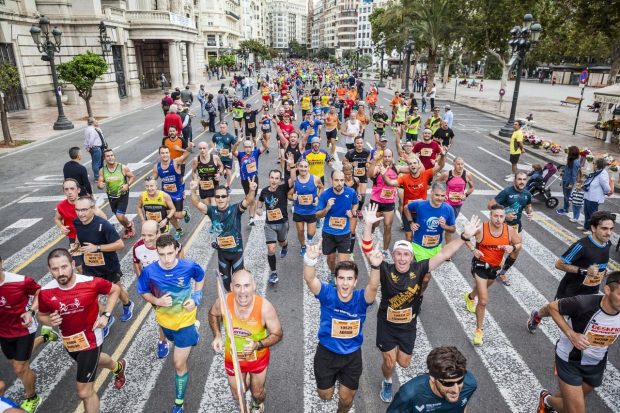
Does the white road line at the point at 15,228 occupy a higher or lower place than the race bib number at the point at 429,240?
lower

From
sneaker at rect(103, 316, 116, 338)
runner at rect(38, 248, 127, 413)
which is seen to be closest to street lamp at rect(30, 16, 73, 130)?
sneaker at rect(103, 316, 116, 338)

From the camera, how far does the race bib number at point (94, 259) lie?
19.4 feet

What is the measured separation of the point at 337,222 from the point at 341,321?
3.06 metres

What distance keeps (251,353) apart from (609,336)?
11.7 feet

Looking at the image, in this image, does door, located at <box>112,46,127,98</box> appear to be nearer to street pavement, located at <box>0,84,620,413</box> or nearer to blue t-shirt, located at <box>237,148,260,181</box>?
street pavement, located at <box>0,84,620,413</box>

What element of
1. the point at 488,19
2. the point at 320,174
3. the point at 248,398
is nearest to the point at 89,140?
the point at 320,174

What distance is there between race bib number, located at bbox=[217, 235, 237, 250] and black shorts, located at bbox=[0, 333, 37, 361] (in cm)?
269

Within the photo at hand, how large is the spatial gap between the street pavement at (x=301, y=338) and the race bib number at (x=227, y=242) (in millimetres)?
1271

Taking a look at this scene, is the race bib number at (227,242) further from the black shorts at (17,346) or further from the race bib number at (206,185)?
the race bib number at (206,185)

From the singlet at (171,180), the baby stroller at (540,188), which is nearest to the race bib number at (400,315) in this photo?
the singlet at (171,180)

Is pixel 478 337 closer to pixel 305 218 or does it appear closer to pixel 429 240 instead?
pixel 429 240

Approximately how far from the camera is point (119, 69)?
40.0 m

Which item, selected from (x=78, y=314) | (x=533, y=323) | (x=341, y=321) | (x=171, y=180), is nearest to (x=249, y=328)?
(x=341, y=321)

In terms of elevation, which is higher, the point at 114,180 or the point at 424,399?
the point at 114,180
